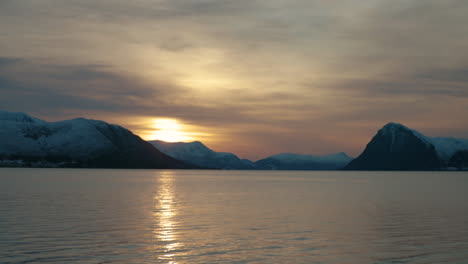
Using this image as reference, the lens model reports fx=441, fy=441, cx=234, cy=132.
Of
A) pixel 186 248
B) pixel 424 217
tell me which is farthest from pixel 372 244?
pixel 424 217

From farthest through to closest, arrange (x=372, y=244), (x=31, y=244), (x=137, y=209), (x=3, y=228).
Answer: (x=137, y=209) < (x=3, y=228) < (x=372, y=244) < (x=31, y=244)

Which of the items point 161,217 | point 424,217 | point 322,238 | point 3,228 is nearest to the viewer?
point 322,238

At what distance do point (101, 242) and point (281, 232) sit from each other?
1663cm

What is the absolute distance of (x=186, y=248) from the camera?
1315 inches

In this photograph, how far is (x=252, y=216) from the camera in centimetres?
5603

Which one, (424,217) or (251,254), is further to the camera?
(424,217)

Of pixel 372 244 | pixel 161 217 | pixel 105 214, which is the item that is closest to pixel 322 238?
pixel 372 244

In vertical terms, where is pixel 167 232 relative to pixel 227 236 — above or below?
above

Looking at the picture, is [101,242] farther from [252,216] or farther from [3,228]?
[252,216]

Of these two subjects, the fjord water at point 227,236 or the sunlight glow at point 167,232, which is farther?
the sunlight glow at point 167,232

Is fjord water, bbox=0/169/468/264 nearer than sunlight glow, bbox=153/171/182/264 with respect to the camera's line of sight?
Yes

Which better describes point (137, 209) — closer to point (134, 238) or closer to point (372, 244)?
point (134, 238)

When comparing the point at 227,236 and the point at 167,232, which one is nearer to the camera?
the point at 227,236

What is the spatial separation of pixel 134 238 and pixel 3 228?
14.1m
